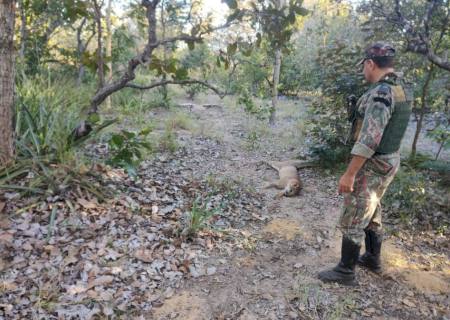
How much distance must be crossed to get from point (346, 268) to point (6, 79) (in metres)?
3.50

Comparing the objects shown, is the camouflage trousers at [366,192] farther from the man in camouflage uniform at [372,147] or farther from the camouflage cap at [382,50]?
the camouflage cap at [382,50]

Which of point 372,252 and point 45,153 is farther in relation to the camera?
point 45,153

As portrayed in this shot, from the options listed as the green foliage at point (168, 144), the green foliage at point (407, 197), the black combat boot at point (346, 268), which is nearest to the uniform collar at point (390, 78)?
the black combat boot at point (346, 268)

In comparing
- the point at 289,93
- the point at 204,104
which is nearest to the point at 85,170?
the point at 204,104

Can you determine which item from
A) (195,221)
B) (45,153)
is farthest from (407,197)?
(45,153)

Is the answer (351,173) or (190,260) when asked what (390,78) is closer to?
(351,173)

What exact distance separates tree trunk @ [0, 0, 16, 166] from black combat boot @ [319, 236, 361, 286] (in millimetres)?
3203

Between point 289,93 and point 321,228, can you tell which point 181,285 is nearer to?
point 321,228

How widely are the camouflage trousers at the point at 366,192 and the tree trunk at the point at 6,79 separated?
3.19 m

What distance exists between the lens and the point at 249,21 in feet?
10.6

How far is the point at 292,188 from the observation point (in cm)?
497

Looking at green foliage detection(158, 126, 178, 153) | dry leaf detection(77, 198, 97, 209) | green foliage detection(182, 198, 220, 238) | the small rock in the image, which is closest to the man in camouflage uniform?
the small rock

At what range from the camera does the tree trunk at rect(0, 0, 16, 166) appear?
328 cm

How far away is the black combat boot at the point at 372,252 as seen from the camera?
3.20m
